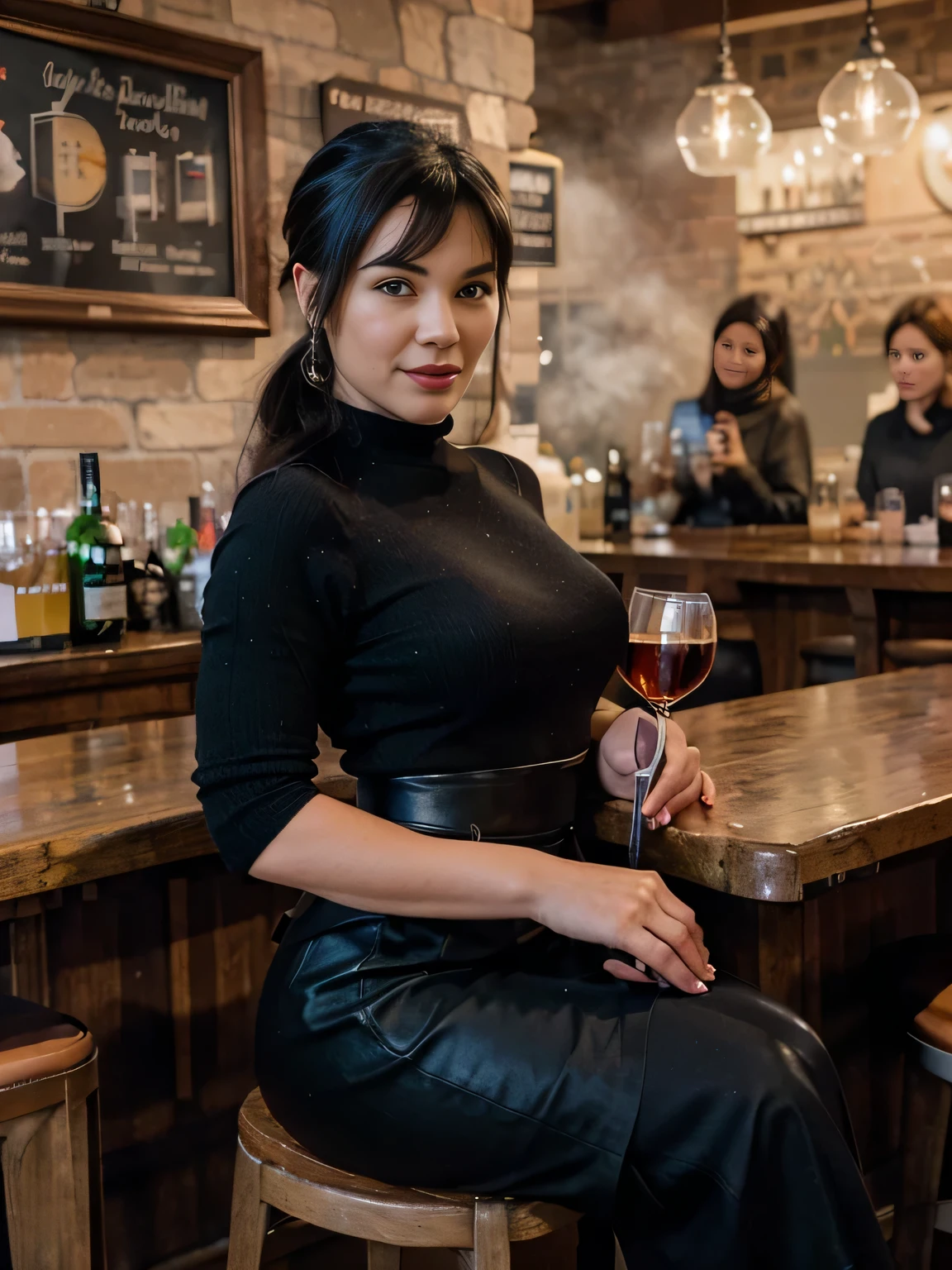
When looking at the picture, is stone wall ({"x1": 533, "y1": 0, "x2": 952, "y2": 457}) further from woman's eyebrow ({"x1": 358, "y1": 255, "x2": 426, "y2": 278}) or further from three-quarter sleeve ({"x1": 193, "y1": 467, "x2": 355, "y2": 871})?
three-quarter sleeve ({"x1": 193, "y1": 467, "x2": 355, "y2": 871})

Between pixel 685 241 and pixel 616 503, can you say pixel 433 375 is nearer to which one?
pixel 616 503

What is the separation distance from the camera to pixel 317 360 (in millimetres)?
1359

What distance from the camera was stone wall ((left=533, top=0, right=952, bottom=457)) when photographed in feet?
21.1

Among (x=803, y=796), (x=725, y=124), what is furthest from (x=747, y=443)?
Result: (x=803, y=796)

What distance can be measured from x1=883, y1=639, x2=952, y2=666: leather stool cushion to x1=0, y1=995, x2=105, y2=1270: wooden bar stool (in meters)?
3.04

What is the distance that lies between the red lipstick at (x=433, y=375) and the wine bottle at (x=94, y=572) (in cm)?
168

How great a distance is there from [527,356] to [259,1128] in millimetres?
3572

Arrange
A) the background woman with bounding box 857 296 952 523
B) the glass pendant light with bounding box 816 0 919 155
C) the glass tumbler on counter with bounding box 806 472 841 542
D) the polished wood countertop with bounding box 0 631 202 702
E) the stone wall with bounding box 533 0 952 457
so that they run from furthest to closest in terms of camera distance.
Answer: the stone wall with bounding box 533 0 952 457 < the background woman with bounding box 857 296 952 523 < the glass tumbler on counter with bounding box 806 472 841 542 < the glass pendant light with bounding box 816 0 919 155 < the polished wood countertop with bounding box 0 631 202 702

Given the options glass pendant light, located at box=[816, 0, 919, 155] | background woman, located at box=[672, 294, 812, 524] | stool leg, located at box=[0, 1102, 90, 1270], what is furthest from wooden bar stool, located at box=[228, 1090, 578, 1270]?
background woman, located at box=[672, 294, 812, 524]

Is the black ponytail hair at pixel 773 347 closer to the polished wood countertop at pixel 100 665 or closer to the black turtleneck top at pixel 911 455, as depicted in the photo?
the black turtleneck top at pixel 911 455

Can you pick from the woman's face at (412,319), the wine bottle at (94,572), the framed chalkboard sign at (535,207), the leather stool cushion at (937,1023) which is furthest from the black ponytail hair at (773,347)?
the woman's face at (412,319)

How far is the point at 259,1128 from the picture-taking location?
1257 mm

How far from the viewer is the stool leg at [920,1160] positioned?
5.23ft

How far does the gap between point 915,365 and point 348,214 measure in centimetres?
550
